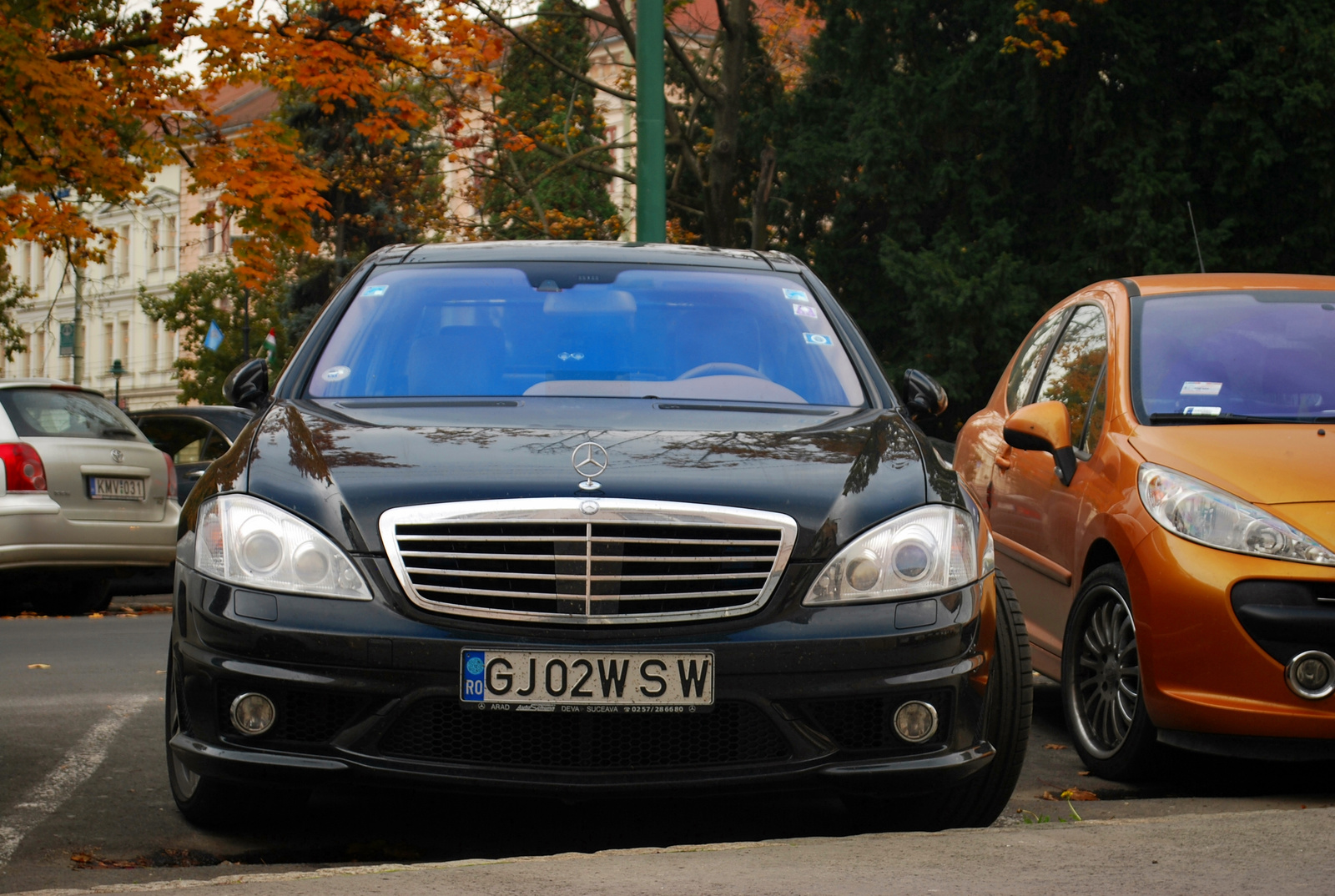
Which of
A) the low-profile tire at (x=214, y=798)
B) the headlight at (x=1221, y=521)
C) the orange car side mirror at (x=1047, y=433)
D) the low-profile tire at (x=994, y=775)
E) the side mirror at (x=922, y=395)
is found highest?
the side mirror at (x=922, y=395)

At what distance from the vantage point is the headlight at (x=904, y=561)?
4047mm

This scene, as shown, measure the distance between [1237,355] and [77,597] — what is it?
385 inches

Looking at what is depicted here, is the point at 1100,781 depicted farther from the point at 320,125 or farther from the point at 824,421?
the point at 320,125

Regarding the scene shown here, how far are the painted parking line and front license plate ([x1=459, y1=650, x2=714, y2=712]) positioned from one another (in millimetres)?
1377

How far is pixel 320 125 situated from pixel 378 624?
4645 cm

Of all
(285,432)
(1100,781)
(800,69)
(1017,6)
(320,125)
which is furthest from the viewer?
(320,125)

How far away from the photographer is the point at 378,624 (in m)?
3.95

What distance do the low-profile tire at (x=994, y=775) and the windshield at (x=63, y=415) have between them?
28.3ft

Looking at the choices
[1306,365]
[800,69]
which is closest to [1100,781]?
[1306,365]

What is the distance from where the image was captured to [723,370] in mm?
5270

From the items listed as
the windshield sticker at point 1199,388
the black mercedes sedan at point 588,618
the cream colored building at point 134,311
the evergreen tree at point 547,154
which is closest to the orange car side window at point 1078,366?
the windshield sticker at point 1199,388

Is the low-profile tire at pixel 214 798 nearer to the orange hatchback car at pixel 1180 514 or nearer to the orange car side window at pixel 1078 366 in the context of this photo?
the orange hatchback car at pixel 1180 514

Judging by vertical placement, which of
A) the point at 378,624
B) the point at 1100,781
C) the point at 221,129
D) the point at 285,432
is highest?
the point at 221,129

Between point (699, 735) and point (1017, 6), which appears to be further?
point (1017, 6)
